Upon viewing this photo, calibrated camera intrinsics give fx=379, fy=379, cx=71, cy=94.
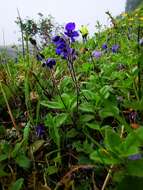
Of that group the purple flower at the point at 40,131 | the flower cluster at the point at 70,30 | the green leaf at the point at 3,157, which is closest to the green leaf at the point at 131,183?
the green leaf at the point at 3,157

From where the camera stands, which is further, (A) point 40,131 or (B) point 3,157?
(A) point 40,131

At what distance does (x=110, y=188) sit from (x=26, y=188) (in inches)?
11.4

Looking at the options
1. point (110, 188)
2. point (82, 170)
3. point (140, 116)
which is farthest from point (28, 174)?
point (140, 116)

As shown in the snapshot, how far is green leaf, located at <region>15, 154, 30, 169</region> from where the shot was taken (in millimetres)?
1173

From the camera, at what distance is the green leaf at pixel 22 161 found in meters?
1.17

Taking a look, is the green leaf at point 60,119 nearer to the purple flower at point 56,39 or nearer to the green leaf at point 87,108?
the green leaf at point 87,108

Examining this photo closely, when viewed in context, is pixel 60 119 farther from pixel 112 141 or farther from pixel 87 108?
pixel 112 141

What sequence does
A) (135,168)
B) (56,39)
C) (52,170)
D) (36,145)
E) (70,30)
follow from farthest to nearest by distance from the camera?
(70,30) < (56,39) < (36,145) < (52,170) < (135,168)

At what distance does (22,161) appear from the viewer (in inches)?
46.6

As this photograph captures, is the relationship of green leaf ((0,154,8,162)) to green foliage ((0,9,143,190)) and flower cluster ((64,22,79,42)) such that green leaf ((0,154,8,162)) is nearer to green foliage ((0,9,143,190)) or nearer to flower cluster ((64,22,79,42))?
green foliage ((0,9,143,190))

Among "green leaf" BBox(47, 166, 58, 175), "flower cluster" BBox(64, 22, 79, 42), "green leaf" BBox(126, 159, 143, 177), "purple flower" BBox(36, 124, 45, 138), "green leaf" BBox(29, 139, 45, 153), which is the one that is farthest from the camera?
"flower cluster" BBox(64, 22, 79, 42)

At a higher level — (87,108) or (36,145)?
(87,108)

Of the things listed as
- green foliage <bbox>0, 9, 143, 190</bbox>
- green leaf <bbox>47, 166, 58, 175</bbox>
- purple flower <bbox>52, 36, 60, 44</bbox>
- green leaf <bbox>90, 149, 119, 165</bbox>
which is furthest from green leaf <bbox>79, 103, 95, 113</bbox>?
green leaf <bbox>90, 149, 119, 165</bbox>

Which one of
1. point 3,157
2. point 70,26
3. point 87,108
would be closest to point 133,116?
point 87,108
